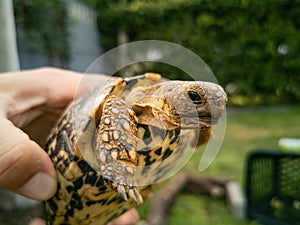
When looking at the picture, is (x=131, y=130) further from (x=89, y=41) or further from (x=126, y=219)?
(x=89, y=41)

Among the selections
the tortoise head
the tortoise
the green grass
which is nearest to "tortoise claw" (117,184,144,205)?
the tortoise

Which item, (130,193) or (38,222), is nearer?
(130,193)

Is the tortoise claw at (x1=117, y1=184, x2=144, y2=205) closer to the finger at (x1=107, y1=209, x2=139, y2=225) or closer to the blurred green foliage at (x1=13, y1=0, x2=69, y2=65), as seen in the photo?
the finger at (x1=107, y1=209, x2=139, y2=225)

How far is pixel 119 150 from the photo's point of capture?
0.89 metres

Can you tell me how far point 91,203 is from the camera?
3.99 ft

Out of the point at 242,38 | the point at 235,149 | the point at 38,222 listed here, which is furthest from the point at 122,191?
the point at 242,38

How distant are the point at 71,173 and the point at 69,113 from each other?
199 millimetres

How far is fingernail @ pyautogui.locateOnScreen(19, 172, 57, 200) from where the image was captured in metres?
1.18

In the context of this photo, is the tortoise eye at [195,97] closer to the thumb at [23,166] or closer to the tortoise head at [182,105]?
the tortoise head at [182,105]

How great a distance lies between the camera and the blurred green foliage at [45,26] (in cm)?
228

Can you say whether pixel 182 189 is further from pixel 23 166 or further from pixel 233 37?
pixel 233 37

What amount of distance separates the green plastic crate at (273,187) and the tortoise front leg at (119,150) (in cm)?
123

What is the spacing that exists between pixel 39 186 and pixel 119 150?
0.40 metres

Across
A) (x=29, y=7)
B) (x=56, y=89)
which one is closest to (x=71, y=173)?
(x=56, y=89)
